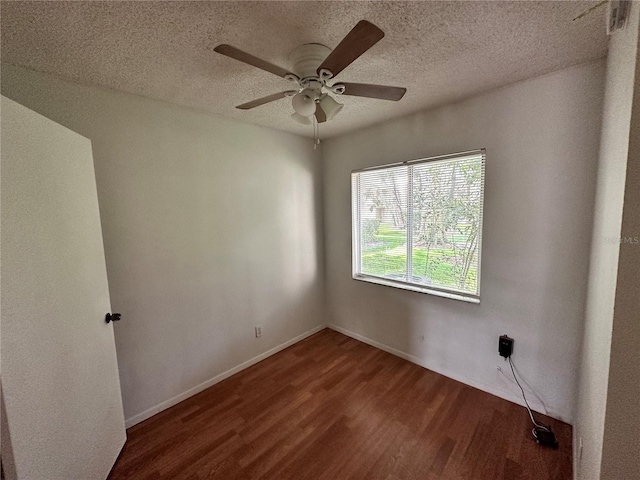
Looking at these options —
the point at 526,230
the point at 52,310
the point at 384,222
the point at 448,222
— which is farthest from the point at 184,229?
the point at 526,230

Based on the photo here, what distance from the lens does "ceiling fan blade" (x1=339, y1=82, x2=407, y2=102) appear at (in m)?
1.32

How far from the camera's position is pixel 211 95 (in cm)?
180

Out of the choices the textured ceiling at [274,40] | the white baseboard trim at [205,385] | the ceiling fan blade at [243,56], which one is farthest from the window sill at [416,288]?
the ceiling fan blade at [243,56]

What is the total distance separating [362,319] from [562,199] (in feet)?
6.76

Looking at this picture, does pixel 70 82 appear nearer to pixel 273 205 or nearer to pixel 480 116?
pixel 273 205

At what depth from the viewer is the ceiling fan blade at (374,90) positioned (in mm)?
1316

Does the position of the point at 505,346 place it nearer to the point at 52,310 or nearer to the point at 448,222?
the point at 448,222

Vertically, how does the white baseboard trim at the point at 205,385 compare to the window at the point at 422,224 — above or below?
below

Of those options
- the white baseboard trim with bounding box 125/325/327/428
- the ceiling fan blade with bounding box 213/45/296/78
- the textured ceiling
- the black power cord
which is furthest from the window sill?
the ceiling fan blade with bounding box 213/45/296/78

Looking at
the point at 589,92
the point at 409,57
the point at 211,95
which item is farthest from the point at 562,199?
the point at 211,95

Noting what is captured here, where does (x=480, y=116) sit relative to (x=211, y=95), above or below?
below

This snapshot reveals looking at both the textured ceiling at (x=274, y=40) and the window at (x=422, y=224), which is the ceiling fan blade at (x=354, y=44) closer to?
the textured ceiling at (x=274, y=40)

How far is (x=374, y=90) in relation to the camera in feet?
4.44

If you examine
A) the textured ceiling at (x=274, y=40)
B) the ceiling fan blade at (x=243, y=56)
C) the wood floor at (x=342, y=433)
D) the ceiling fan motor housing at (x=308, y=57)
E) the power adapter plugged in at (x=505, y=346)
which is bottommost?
the wood floor at (x=342, y=433)
